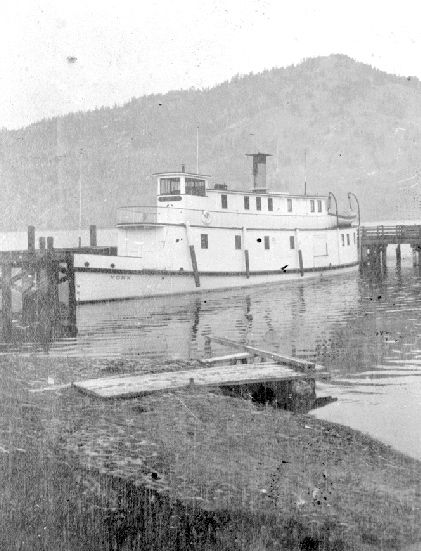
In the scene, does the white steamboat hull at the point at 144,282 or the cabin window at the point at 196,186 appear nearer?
the white steamboat hull at the point at 144,282

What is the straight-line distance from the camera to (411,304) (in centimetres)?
3023

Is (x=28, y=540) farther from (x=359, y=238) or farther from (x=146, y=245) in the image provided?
(x=359, y=238)

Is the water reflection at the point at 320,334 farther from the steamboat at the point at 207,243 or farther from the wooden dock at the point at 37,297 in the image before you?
the steamboat at the point at 207,243

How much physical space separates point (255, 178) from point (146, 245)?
11915 millimetres

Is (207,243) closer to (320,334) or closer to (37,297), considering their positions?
(320,334)

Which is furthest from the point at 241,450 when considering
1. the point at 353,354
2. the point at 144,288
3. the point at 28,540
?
the point at 144,288

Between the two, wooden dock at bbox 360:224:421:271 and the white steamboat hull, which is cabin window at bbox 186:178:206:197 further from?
wooden dock at bbox 360:224:421:271

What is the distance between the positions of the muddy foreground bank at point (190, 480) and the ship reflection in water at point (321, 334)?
2.16 meters

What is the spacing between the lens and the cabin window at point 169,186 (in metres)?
37.8

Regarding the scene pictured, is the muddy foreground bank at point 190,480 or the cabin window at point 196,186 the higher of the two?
the cabin window at point 196,186

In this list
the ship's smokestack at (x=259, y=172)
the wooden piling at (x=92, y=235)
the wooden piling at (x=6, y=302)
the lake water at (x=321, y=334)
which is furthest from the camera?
the ship's smokestack at (x=259, y=172)

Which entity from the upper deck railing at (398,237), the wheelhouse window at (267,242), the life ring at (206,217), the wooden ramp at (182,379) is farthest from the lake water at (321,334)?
the upper deck railing at (398,237)

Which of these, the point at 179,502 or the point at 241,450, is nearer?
the point at 179,502

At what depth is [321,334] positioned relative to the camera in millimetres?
21703
